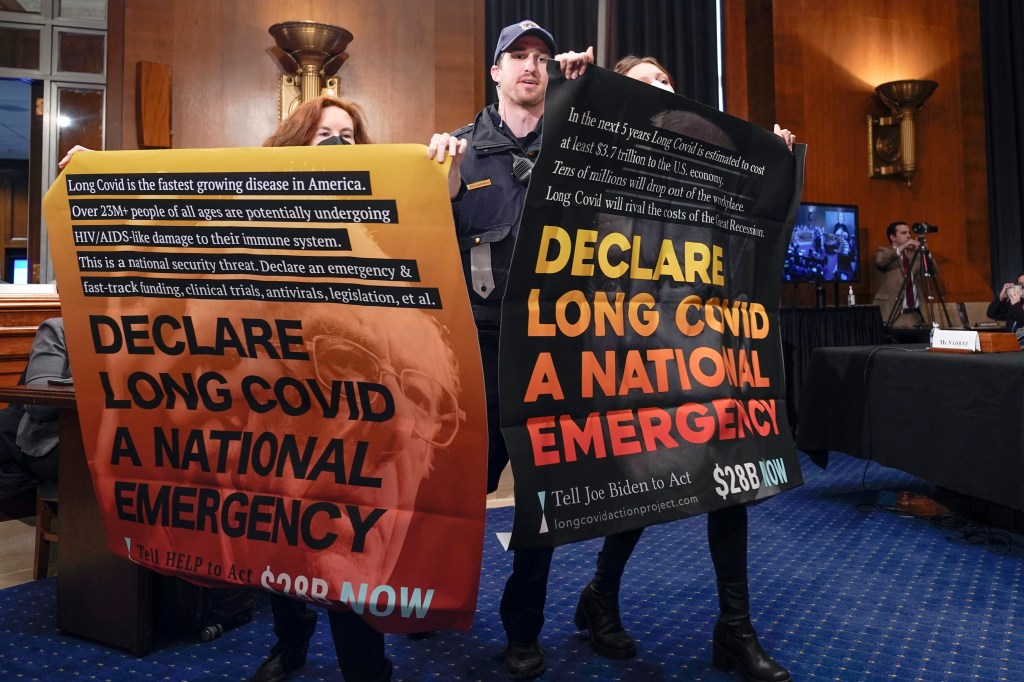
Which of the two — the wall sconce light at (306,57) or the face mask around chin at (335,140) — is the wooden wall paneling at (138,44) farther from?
the face mask around chin at (335,140)

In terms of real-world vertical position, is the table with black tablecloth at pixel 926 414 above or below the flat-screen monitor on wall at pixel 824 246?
below

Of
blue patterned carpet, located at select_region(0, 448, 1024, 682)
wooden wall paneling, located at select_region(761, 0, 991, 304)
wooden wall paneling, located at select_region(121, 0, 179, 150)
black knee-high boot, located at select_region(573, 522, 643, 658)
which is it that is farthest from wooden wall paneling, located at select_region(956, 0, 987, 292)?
wooden wall paneling, located at select_region(121, 0, 179, 150)

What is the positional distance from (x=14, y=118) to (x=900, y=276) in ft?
34.1

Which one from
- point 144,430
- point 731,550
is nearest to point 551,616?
point 731,550

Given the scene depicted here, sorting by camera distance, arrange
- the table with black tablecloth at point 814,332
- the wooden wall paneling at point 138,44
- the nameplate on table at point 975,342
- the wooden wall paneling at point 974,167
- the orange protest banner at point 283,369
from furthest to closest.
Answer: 1. the wooden wall paneling at point 974,167
2. the wooden wall paneling at point 138,44
3. the table with black tablecloth at point 814,332
4. the nameplate on table at point 975,342
5. the orange protest banner at point 283,369

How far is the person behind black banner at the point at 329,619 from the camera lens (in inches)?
53.1

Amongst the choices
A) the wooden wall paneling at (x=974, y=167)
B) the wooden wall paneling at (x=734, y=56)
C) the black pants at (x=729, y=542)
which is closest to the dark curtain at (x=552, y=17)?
the wooden wall paneling at (x=734, y=56)

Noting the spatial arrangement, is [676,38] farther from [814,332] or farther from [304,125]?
[304,125]

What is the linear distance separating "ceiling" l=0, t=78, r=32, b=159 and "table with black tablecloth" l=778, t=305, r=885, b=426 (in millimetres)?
7189

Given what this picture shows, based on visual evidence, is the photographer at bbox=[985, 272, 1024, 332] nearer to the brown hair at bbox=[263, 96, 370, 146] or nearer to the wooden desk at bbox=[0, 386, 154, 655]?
the brown hair at bbox=[263, 96, 370, 146]

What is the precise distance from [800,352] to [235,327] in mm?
4744

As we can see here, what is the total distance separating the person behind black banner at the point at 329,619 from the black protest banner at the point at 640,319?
42 centimetres

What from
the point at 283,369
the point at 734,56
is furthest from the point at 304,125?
the point at 734,56

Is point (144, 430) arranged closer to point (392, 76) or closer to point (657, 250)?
point (657, 250)
